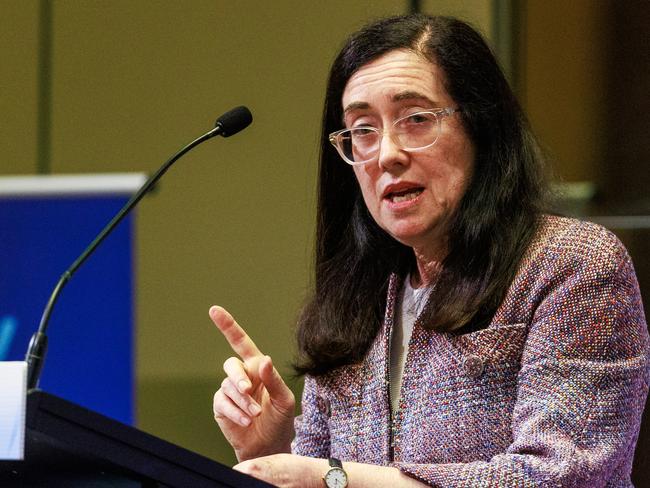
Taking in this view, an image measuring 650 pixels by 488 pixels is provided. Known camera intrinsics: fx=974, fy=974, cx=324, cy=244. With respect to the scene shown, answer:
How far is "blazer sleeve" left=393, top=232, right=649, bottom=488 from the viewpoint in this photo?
1407 mm

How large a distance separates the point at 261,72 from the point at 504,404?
220 centimetres

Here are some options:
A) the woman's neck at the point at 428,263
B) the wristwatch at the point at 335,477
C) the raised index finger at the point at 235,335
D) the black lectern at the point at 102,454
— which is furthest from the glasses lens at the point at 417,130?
the black lectern at the point at 102,454

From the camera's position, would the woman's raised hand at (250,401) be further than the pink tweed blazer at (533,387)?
Yes

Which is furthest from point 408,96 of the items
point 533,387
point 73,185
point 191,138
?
point 191,138

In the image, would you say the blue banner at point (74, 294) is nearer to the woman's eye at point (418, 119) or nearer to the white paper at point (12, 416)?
the woman's eye at point (418, 119)

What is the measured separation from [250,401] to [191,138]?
200cm

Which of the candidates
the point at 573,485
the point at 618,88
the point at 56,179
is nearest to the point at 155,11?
the point at 56,179

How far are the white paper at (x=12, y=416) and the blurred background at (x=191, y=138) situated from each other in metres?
2.27

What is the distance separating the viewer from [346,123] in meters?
1.88

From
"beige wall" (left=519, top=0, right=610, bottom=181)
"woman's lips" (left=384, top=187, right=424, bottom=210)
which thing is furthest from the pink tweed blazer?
"beige wall" (left=519, top=0, right=610, bottom=181)

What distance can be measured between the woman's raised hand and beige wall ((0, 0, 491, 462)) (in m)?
1.53

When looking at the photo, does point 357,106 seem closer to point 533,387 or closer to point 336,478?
point 533,387

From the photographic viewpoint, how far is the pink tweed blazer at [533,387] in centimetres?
143

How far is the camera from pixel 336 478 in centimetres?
136
